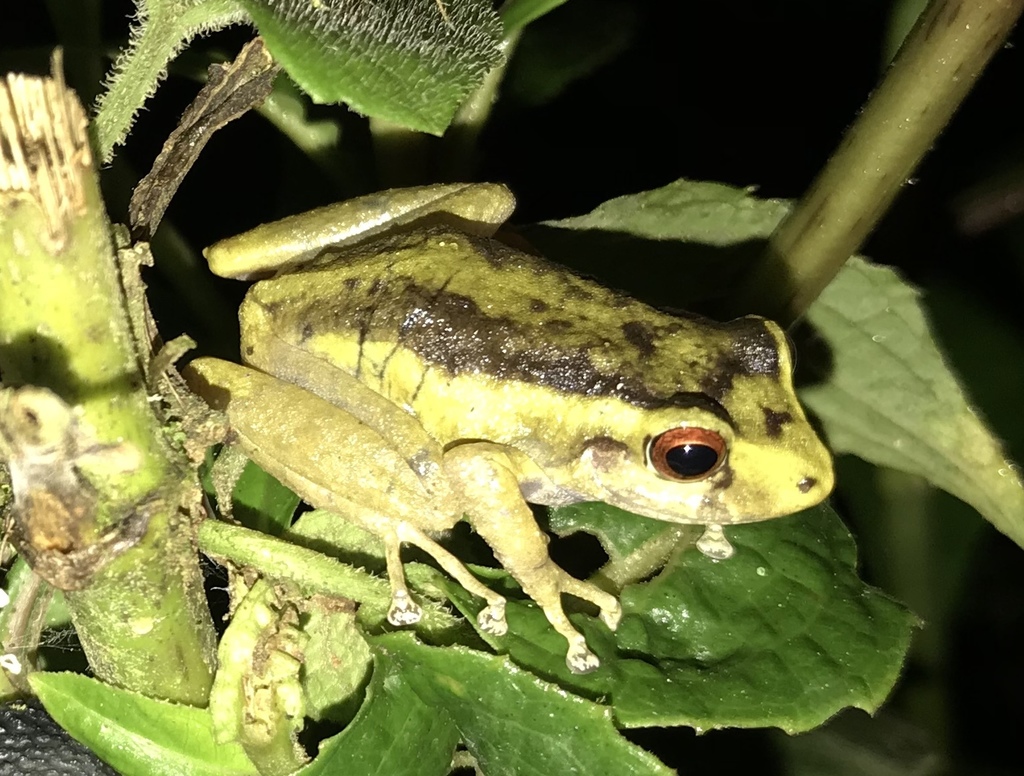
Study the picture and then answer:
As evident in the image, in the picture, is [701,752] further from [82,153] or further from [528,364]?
[82,153]

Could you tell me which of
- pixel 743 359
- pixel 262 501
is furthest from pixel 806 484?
pixel 262 501

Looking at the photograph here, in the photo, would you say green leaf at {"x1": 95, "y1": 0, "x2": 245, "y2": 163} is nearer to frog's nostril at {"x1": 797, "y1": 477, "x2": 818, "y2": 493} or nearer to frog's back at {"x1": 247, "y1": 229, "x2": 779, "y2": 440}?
frog's back at {"x1": 247, "y1": 229, "x2": 779, "y2": 440}

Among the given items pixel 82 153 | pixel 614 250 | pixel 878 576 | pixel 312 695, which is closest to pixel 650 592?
pixel 312 695

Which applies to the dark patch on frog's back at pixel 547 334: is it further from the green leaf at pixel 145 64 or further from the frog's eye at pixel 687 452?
the green leaf at pixel 145 64

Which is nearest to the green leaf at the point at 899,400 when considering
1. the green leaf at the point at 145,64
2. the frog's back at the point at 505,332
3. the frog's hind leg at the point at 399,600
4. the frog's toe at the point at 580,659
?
the frog's back at the point at 505,332

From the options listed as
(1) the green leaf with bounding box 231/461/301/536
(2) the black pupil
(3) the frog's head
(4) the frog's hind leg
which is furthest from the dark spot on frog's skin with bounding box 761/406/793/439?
(1) the green leaf with bounding box 231/461/301/536
